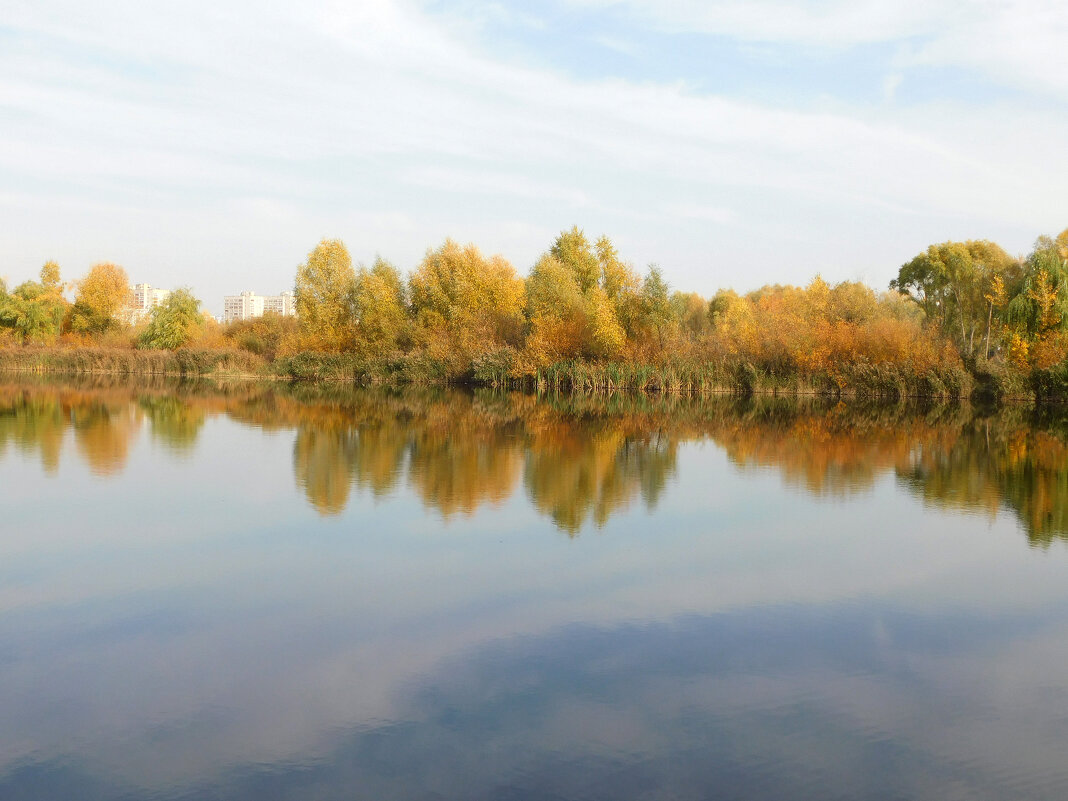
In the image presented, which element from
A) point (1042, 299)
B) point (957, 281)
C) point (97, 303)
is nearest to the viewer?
point (1042, 299)

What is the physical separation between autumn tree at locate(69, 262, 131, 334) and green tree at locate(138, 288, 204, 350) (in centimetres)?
560

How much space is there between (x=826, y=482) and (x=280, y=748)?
10.2m

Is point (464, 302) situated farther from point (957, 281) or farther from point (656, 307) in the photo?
point (957, 281)

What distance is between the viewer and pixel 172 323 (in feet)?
162

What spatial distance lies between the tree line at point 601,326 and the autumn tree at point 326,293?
74 mm

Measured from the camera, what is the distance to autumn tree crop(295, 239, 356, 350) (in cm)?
4534

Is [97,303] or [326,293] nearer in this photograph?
[326,293]

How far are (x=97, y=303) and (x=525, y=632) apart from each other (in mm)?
55247

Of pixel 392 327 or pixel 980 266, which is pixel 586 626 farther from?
pixel 392 327

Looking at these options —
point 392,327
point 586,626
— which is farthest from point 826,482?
point 392,327

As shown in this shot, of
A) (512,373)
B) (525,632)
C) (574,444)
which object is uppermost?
(512,373)

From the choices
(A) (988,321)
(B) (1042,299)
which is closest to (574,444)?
(B) (1042,299)

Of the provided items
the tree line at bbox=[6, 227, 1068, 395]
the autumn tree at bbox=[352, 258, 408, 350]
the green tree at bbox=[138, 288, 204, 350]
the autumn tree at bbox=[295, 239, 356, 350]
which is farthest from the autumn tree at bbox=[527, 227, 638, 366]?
the green tree at bbox=[138, 288, 204, 350]

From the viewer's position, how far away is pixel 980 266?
1460 inches
